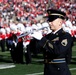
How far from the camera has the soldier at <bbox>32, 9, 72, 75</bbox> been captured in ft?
16.1

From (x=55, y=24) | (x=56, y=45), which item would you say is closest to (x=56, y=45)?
(x=56, y=45)

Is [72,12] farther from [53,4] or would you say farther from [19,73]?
[19,73]

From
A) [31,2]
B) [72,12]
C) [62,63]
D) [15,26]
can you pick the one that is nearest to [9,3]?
[31,2]

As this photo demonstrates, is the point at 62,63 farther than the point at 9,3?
No

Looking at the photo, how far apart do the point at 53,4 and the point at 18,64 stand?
2387 cm

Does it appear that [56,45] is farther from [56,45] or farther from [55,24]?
[55,24]

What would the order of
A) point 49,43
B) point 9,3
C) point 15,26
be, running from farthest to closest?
point 9,3
point 15,26
point 49,43

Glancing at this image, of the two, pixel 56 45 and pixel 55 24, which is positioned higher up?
pixel 55 24

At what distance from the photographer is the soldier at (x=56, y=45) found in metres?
4.90

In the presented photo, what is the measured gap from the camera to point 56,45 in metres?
4.92

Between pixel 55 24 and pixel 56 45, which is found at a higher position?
pixel 55 24

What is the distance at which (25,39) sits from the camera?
1440 cm

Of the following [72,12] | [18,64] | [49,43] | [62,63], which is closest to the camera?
[49,43]

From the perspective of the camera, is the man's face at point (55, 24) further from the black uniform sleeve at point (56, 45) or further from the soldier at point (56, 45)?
the black uniform sleeve at point (56, 45)
